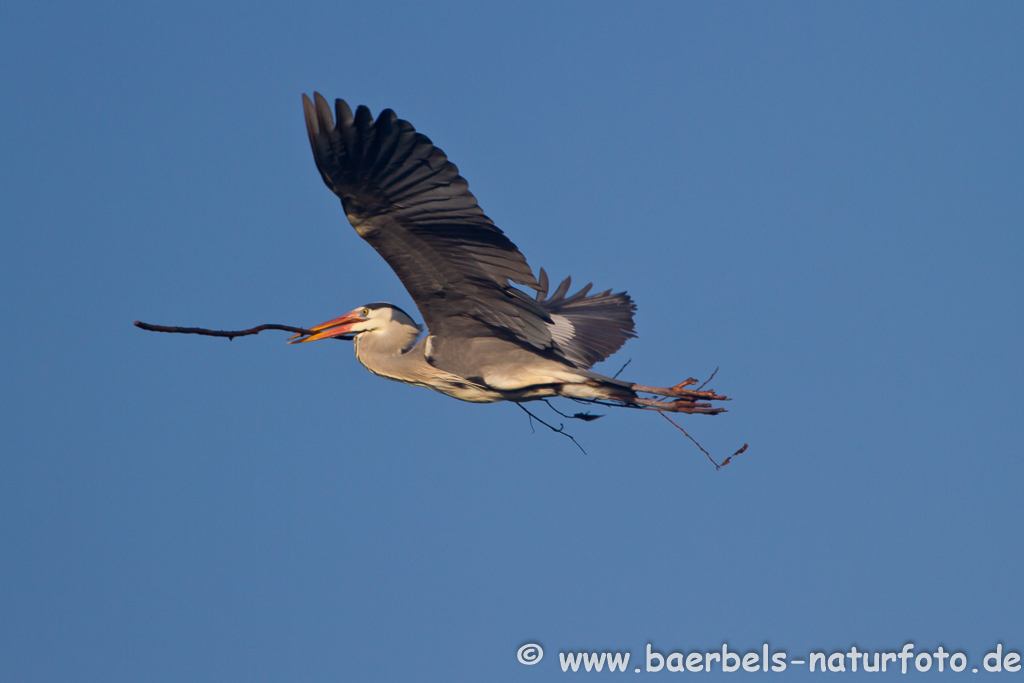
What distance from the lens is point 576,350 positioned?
8.91 metres

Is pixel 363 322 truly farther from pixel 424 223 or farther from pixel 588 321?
pixel 588 321

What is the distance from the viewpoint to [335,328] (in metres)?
7.91

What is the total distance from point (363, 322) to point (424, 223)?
1.84 m

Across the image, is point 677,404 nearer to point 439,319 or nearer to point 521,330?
point 521,330

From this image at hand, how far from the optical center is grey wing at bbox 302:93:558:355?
231 inches

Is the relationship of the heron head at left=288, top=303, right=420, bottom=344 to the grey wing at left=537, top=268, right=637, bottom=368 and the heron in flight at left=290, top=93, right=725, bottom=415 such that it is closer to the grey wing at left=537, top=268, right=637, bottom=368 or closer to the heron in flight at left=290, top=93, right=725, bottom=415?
the heron in flight at left=290, top=93, right=725, bottom=415

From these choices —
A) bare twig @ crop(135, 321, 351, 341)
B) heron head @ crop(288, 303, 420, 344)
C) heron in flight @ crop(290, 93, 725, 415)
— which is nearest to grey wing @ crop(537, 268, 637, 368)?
heron in flight @ crop(290, 93, 725, 415)

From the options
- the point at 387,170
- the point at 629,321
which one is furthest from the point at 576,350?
the point at 387,170

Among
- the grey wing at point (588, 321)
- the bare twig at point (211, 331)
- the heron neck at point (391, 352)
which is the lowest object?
the bare twig at point (211, 331)

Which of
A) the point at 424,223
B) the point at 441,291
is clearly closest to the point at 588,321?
the point at 441,291

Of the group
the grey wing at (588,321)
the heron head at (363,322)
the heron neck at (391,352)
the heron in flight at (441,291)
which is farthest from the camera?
the grey wing at (588,321)

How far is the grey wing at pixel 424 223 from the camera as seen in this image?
5855 millimetres

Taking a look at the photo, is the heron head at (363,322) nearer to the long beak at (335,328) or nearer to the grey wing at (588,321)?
the long beak at (335,328)

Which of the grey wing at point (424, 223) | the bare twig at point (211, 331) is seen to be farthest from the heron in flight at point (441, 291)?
the bare twig at point (211, 331)
